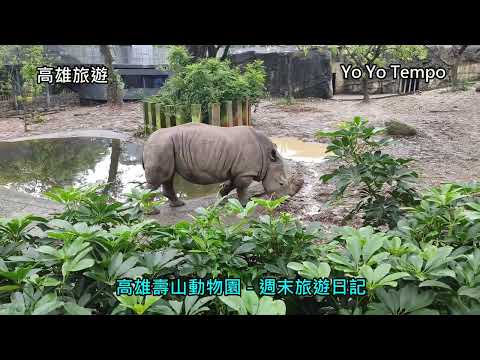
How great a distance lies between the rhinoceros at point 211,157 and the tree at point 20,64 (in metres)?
8.25

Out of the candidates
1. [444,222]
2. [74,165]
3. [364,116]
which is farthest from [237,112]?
[444,222]

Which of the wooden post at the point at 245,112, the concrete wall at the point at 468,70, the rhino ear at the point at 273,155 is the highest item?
the concrete wall at the point at 468,70

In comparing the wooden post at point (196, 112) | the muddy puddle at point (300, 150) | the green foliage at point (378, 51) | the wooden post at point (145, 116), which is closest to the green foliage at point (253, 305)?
the muddy puddle at point (300, 150)

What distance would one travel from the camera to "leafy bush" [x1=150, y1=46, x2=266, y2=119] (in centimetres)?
924

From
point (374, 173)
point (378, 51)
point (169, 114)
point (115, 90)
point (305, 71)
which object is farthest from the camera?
point (305, 71)

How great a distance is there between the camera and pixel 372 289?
1.48 meters

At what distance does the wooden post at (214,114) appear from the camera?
9.17 m

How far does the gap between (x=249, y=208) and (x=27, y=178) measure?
6.60 m

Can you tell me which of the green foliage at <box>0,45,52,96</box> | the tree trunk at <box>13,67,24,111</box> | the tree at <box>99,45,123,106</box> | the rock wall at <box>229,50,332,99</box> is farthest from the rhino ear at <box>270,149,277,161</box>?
the rock wall at <box>229,50,332,99</box>

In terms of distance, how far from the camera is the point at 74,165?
8312 millimetres

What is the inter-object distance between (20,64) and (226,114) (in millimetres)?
7698

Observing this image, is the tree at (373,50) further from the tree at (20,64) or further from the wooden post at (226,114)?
the tree at (20,64)

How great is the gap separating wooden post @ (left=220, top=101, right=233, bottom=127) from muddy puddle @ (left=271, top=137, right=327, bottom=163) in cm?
122

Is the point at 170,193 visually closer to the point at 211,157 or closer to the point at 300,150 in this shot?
the point at 211,157
